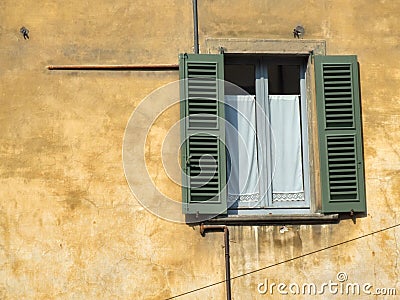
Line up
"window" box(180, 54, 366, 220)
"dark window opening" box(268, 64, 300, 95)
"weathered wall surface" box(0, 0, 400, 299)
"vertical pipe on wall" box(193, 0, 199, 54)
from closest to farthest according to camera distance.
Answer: "weathered wall surface" box(0, 0, 400, 299) < "window" box(180, 54, 366, 220) < "vertical pipe on wall" box(193, 0, 199, 54) < "dark window opening" box(268, 64, 300, 95)

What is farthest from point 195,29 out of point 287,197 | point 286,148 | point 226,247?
point 226,247

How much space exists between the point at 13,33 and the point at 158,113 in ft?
5.36

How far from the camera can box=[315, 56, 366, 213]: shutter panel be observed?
9.70 meters

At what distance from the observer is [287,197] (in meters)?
9.90

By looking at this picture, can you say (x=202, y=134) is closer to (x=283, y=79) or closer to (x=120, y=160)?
(x=120, y=160)

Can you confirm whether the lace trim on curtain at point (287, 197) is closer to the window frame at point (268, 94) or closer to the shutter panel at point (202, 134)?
the window frame at point (268, 94)

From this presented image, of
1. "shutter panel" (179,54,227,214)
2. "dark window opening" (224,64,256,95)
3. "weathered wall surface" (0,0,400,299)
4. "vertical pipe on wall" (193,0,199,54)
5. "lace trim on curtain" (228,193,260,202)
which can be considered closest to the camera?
"weathered wall surface" (0,0,400,299)

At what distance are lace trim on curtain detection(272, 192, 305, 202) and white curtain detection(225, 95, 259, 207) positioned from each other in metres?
0.18

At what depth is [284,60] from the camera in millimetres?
10203

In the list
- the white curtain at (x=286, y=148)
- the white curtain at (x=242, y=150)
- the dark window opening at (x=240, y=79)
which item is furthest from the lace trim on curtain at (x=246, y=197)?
the dark window opening at (x=240, y=79)

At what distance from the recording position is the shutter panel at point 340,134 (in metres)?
9.70

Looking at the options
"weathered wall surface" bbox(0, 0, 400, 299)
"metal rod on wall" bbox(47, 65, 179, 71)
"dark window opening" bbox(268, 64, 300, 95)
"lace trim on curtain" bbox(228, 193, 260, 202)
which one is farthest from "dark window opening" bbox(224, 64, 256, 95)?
"lace trim on curtain" bbox(228, 193, 260, 202)

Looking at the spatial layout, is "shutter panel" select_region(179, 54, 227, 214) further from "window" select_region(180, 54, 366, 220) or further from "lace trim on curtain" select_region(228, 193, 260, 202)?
"lace trim on curtain" select_region(228, 193, 260, 202)

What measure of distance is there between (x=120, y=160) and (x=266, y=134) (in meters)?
1.52
